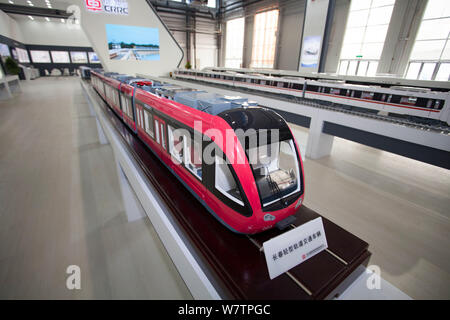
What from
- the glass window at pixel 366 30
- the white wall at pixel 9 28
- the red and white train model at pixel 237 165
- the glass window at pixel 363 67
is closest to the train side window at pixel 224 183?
the red and white train model at pixel 237 165

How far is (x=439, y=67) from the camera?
29.5 ft

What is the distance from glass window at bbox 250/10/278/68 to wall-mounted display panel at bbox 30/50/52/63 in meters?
25.0

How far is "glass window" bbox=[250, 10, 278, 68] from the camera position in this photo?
54.9ft

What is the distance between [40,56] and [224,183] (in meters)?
34.4

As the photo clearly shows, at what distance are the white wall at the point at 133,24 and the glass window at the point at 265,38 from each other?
288 inches

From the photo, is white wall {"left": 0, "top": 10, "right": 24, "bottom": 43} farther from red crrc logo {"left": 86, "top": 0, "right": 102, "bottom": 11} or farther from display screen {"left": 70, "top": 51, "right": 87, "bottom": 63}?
red crrc logo {"left": 86, "top": 0, "right": 102, "bottom": 11}

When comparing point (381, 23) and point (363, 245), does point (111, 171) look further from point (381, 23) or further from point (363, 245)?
point (381, 23)

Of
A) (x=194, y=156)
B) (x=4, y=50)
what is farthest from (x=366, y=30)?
(x=4, y=50)

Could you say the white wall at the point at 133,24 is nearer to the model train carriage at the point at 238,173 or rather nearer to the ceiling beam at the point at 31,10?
the ceiling beam at the point at 31,10

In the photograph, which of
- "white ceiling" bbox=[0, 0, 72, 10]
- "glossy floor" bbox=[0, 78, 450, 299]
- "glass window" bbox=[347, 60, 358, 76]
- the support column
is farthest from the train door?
"white ceiling" bbox=[0, 0, 72, 10]

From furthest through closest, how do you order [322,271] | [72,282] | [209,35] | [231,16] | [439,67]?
[209,35]
[231,16]
[439,67]
[72,282]
[322,271]

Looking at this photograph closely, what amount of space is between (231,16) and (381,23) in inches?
531

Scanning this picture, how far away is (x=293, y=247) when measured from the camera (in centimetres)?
Result: 130

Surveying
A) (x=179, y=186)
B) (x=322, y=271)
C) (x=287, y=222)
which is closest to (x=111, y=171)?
(x=179, y=186)
